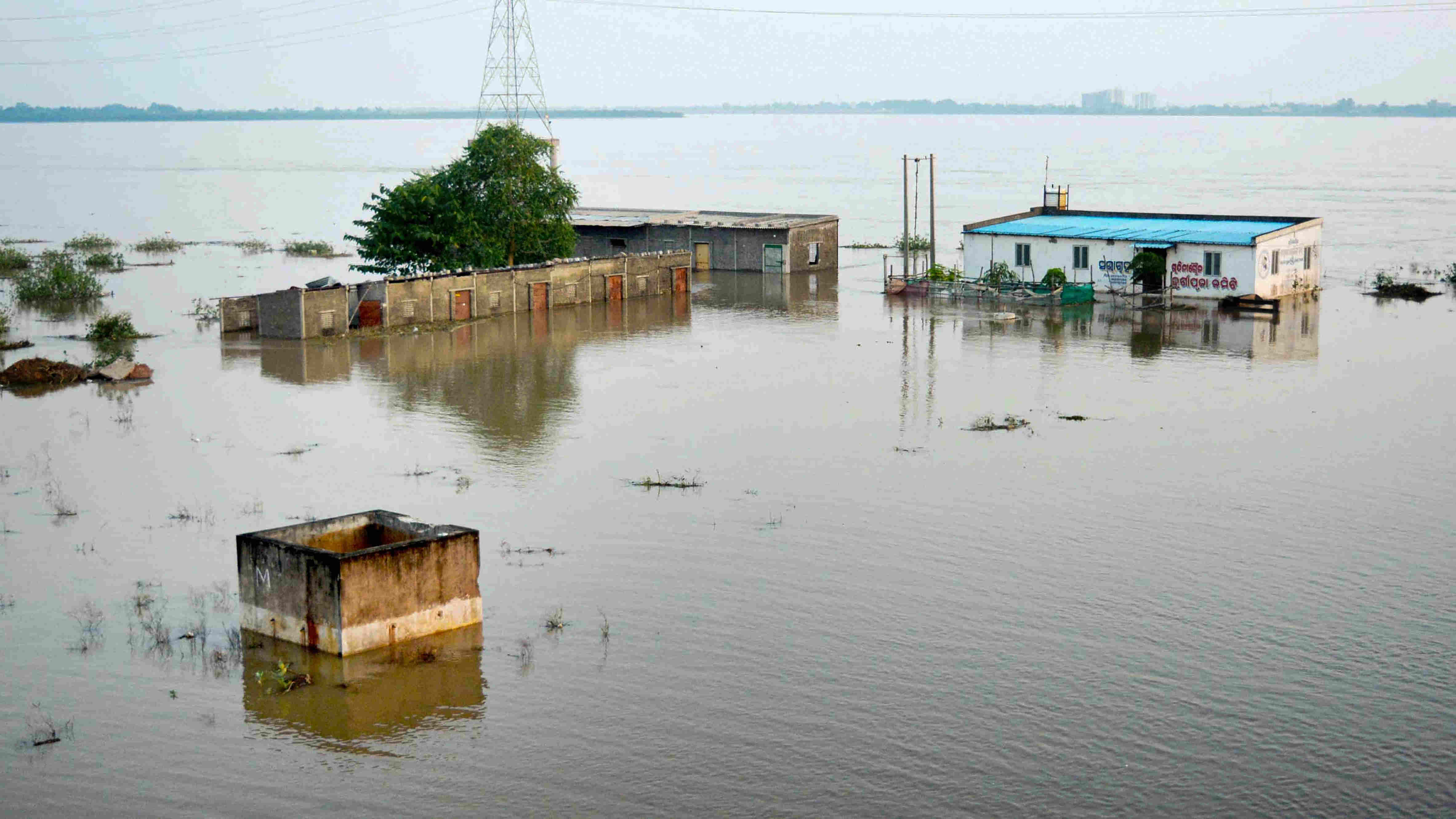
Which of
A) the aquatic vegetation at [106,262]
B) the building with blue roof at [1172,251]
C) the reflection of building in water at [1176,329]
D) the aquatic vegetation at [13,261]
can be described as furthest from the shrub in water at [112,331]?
the building with blue roof at [1172,251]

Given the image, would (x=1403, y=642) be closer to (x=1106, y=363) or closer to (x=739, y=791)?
(x=739, y=791)

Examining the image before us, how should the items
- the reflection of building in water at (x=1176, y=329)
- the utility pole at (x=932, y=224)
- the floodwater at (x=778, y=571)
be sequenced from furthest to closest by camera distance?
1. the utility pole at (x=932, y=224)
2. the reflection of building in water at (x=1176, y=329)
3. the floodwater at (x=778, y=571)

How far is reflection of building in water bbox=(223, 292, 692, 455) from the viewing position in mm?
31156

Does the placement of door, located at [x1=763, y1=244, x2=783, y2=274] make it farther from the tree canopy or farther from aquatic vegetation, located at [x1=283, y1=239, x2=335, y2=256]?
aquatic vegetation, located at [x1=283, y1=239, x2=335, y2=256]

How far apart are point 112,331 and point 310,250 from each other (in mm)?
28208

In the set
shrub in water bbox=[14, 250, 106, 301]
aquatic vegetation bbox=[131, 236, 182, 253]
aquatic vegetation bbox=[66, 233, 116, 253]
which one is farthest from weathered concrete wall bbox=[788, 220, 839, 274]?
aquatic vegetation bbox=[66, 233, 116, 253]

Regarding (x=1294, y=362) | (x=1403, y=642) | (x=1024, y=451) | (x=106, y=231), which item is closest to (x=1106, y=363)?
(x=1294, y=362)

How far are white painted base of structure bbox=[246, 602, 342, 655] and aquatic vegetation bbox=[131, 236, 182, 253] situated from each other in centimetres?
5509

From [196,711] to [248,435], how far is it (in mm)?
13403

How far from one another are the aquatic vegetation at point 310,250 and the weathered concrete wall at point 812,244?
2219 cm

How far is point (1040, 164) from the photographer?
568 feet

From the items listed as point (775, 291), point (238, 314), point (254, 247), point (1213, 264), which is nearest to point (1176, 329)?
point (1213, 264)

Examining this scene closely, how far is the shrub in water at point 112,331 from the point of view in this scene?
40312mm

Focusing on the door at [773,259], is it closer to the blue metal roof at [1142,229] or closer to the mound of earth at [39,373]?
the blue metal roof at [1142,229]
